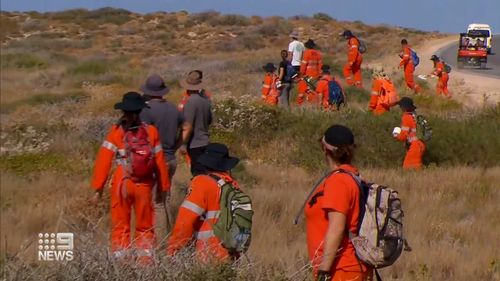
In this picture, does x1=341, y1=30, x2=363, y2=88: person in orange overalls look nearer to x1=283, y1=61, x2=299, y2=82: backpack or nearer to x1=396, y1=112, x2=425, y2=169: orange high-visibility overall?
x1=283, y1=61, x2=299, y2=82: backpack

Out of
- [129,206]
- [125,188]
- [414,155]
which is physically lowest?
[414,155]

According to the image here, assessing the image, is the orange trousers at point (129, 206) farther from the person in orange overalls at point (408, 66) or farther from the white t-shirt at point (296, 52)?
the person in orange overalls at point (408, 66)

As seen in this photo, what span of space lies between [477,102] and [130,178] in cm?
1888

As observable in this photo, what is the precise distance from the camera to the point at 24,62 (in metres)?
41.8

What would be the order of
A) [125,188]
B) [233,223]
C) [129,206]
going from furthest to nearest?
[129,206] < [125,188] < [233,223]

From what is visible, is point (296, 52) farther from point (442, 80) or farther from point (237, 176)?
point (237, 176)

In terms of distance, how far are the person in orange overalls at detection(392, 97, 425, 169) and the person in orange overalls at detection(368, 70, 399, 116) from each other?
1909 millimetres

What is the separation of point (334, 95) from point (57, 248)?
12.2 meters

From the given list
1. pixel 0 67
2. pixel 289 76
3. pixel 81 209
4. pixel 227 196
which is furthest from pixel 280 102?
pixel 0 67

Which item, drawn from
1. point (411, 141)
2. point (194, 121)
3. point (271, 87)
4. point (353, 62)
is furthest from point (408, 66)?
point (194, 121)

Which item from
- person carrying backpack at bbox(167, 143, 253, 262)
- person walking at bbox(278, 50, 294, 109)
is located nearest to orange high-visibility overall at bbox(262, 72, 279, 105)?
person walking at bbox(278, 50, 294, 109)

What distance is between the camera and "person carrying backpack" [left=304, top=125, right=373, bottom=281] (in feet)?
17.9

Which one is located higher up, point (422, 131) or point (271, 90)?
point (422, 131)

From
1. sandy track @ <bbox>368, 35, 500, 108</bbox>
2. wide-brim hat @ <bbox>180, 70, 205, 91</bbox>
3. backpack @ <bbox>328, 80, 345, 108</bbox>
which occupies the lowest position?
sandy track @ <bbox>368, 35, 500, 108</bbox>
